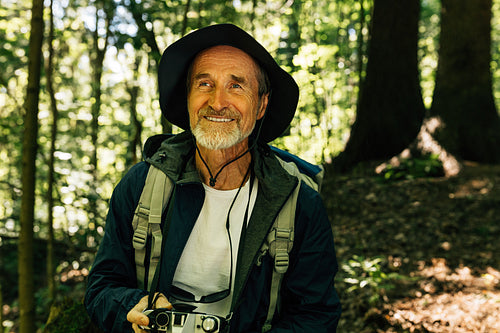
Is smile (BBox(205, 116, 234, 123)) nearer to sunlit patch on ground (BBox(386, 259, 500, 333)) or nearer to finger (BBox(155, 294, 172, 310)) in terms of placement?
finger (BBox(155, 294, 172, 310))

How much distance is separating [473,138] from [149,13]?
6406mm

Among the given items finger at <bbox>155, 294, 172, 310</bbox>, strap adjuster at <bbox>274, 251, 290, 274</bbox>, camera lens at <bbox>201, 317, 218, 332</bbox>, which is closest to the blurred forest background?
finger at <bbox>155, 294, 172, 310</bbox>

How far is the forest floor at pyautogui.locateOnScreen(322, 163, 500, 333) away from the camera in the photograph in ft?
13.5

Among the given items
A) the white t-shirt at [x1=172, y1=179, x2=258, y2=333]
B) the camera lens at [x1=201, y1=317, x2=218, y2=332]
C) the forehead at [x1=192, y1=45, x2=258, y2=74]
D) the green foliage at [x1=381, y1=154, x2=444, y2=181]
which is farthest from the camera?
the green foliage at [x1=381, y1=154, x2=444, y2=181]

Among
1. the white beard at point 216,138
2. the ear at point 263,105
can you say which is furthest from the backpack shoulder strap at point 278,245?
the ear at point 263,105

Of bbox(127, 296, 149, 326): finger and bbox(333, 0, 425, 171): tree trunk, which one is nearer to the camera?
bbox(127, 296, 149, 326): finger

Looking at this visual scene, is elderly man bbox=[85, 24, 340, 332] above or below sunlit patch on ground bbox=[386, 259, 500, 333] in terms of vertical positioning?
above

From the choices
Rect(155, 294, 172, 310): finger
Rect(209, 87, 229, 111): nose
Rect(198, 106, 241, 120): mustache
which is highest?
Rect(209, 87, 229, 111): nose

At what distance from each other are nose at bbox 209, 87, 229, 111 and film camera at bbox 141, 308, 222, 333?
120cm

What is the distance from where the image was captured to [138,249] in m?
2.17

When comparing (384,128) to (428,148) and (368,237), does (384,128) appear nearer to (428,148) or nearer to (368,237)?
(428,148)

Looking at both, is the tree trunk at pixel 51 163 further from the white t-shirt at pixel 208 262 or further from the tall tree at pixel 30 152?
the white t-shirt at pixel 208 262

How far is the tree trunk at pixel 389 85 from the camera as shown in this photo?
8688mm

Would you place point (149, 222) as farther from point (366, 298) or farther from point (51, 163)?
point (366, 298)
